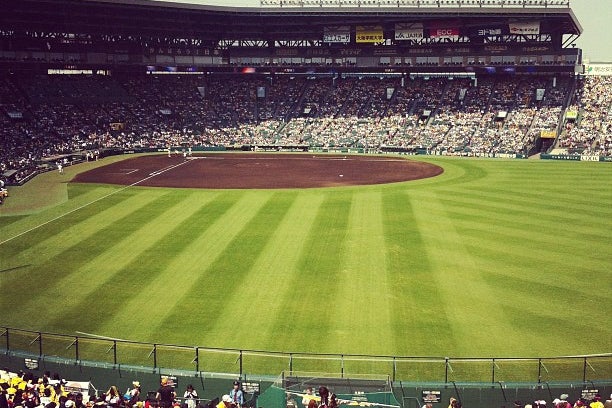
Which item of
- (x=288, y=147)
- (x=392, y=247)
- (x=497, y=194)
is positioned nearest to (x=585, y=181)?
(x=497, y=194)

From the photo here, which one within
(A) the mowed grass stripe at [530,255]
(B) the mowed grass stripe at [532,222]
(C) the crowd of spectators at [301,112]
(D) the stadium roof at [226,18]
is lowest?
(A) the mowed grass stripe at [530,255]

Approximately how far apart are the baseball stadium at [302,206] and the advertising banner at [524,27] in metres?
0.31

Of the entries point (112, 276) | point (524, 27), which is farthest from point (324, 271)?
point (524, 27)

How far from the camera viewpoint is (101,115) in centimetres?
9312

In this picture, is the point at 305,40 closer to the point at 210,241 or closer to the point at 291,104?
the point at 291,104

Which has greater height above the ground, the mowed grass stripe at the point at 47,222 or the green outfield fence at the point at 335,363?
the mowed grass stripe at the point at 47,222

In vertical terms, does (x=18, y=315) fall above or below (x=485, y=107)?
below

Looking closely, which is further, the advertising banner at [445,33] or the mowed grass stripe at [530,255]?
the advertising banner at [445,33]

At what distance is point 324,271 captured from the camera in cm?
3127

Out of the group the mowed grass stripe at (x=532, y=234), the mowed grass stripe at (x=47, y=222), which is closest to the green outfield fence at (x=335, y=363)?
the mowed grass stripe at (x=532, y=234)

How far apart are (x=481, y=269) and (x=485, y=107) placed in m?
68.0

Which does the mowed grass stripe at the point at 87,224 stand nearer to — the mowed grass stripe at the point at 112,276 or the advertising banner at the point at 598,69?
the mowed grass stripe at the point at 112,276

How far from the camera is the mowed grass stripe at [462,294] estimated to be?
2303cm

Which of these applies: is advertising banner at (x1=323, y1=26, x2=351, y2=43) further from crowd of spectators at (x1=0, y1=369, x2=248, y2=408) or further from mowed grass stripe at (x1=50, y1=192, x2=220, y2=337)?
crowd of spectators at (x1=0, y1=369, x2=248, y2=408)
